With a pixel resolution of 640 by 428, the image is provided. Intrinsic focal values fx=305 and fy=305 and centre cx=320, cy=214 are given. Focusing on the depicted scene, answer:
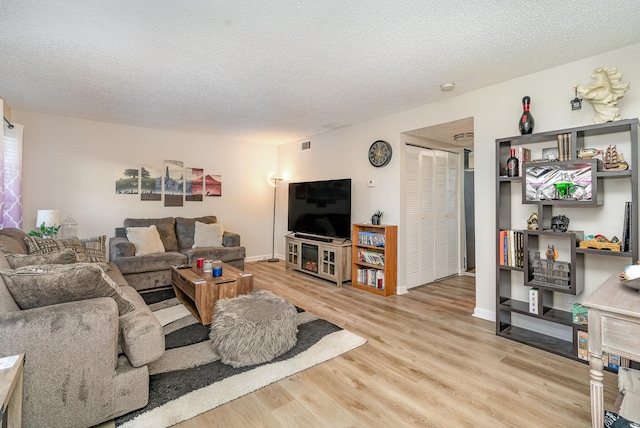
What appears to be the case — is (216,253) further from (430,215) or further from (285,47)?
(430,215)

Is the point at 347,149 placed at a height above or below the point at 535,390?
above

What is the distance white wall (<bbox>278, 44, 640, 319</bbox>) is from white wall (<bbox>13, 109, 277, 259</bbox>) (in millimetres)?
2106

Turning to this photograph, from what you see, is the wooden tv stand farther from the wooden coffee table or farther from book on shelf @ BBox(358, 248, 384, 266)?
the wooden coffee table

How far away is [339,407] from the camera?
1.77 meters

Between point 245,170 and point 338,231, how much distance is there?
250cm


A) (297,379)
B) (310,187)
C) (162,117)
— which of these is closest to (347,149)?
(310,187)

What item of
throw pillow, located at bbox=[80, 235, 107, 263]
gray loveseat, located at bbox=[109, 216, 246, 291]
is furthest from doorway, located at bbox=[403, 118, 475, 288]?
throw pillow, located at bbox=[80, 235, 107, 263]

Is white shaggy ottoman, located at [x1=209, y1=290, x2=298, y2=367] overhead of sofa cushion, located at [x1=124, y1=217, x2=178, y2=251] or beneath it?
beneath

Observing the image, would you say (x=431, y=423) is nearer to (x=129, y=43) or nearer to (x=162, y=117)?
(x=129, y=43)

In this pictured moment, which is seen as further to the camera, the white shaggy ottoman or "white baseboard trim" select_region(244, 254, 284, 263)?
"white baseboard trim" select_region(244, 254, 284, 263)

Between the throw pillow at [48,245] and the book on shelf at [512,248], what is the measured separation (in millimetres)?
4060

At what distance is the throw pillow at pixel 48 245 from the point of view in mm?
2797

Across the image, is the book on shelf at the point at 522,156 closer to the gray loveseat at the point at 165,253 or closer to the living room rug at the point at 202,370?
the living room rug at the point at 202,370

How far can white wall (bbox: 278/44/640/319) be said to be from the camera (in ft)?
8.20
